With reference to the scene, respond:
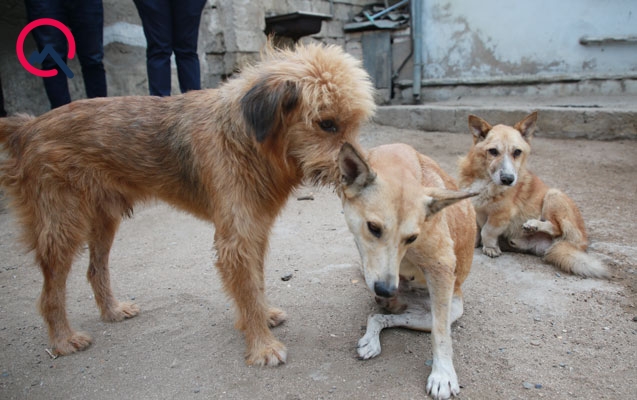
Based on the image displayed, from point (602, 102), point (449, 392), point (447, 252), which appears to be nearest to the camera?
point (449, 392)

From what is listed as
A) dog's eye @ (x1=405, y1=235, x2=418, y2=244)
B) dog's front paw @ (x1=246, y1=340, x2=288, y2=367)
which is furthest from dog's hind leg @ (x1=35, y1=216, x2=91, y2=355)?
dog's eye @ (x1=405, y1=235, x2=418, y2=244)

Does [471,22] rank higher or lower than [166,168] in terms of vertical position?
higher

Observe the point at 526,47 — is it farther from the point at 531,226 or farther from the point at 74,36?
the point at 74,36

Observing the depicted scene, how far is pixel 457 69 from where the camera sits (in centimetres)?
1041

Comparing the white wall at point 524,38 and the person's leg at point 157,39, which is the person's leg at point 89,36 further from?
the white wall at point 524,38

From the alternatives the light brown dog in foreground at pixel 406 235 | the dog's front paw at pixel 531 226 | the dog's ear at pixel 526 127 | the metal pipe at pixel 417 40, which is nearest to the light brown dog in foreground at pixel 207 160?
the light brown dog in foreground at pixel 406 235

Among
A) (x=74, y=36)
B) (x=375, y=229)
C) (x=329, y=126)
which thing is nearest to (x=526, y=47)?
(x=74, y=36)

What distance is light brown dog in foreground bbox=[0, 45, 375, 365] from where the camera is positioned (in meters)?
2.51

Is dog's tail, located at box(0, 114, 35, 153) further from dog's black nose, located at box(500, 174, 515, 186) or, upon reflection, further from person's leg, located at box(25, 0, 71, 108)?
dog's black nose, located at box(500, 174, 515, 186)

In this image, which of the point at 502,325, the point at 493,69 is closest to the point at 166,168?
the point at 502,325

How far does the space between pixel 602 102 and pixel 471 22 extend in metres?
3.53

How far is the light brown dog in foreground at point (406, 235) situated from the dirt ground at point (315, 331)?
0.14 metres

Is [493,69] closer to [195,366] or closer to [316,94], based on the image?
[316,94]

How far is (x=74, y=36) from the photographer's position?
4.91 meters
